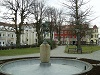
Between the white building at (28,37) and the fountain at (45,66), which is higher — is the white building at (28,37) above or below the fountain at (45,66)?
above

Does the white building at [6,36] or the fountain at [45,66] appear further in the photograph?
the white building at [6,36]

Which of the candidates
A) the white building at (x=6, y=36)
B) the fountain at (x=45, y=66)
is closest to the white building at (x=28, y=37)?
the white building at (x=6, y=36)

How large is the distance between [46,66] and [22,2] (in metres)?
38.0

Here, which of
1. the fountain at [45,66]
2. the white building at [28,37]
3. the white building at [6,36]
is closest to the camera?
the fountain at [45,66]

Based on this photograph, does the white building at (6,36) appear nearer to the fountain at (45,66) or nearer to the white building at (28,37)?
the white building at (28,37)

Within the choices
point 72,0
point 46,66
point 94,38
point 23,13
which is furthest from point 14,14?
point 94,38

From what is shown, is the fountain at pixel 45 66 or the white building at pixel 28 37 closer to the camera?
the fountain at pixel 45 66

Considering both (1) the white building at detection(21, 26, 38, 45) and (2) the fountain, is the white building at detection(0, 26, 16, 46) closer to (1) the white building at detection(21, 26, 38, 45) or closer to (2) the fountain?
(1) the white building at detection(21, 26, 38, 45)

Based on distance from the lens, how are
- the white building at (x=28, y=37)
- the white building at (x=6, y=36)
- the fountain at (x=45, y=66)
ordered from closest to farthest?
the fountain at (x=45, y=66) → the white building at (x=6, y=36) → the white building at (x=28, y=37)

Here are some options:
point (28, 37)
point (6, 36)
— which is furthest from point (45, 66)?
point (28, 37)

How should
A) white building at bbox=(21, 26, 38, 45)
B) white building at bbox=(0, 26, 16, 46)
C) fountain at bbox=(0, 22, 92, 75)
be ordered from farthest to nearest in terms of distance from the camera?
white building at bbox=(21, 26, 38, 45)
white building at bbox=(0, 26, 16, 46)
fountain at bbox=(0, 22, 92, 75)

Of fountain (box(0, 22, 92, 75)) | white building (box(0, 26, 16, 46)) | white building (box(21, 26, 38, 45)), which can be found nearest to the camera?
fountain (box(0, 22, 92, 75))

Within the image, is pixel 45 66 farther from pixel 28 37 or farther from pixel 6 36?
pixel 28 37

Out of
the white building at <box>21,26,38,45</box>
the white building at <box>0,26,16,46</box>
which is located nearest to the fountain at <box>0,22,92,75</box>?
the white building at <box>0,26,16,46</box>
